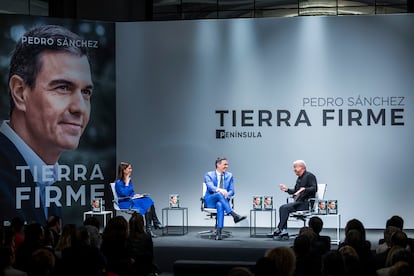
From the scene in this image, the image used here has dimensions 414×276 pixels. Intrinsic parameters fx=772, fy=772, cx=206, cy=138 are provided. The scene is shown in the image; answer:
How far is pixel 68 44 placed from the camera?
11.5 m

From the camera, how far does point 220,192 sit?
10547mm

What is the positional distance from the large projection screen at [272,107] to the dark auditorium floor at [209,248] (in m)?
1.17

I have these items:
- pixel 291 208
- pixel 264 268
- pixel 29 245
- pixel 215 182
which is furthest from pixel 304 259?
pixel 215 182

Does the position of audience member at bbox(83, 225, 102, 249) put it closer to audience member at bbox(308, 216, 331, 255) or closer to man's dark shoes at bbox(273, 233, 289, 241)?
audience member at bbox(308, 216, 331, 255)

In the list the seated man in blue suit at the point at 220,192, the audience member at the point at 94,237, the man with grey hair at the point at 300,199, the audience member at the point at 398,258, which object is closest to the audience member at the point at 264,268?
the audience member at the point at 398,258

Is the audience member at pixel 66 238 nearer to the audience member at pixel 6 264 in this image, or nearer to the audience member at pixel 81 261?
the audience member at pixel 81 261

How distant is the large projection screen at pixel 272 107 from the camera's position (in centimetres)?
1148

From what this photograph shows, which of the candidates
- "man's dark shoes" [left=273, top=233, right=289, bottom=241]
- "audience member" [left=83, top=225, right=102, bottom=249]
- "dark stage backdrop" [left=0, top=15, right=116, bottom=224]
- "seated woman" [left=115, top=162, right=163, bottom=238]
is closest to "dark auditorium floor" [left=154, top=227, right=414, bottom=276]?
"man's dark shoes" [left=273, top=233, right=289, bottom=241]

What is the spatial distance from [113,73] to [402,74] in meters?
4.41

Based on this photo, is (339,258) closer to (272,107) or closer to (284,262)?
(284,262)

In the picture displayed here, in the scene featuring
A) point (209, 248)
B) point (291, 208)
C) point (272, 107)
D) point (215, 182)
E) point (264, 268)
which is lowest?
point (209, 248)

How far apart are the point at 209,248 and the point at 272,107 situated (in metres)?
3.02

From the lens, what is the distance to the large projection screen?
11.5 meters

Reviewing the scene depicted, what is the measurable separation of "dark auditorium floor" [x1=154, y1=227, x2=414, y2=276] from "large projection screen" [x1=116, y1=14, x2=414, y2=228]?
117 cm
